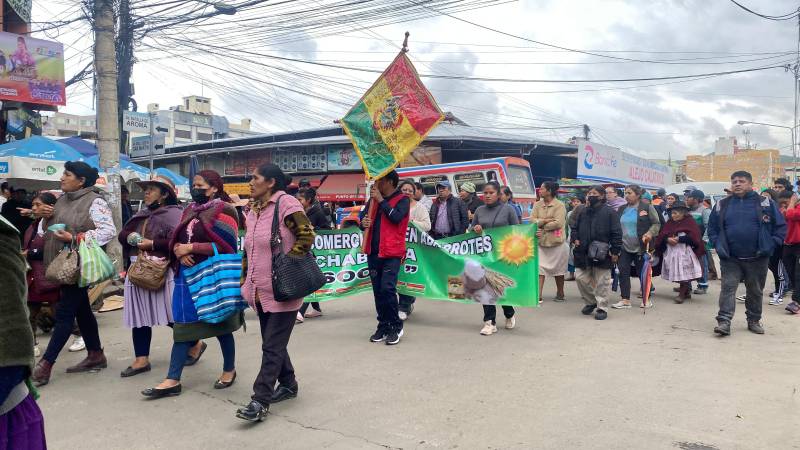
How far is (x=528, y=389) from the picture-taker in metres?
4.62

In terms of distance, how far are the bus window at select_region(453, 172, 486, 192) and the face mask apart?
10.6 metres

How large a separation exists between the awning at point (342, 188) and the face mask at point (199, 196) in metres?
18.3

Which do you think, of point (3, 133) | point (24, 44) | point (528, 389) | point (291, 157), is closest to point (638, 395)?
point (528, 389)

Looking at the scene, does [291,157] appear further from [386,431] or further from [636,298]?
[386,431]

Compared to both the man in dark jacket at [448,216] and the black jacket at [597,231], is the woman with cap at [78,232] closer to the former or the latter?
the man in dark jacket at [448,216]

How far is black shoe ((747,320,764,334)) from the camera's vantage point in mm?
6666

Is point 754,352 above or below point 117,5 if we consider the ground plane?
below

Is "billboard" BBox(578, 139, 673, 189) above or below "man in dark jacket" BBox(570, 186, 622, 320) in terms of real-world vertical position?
above

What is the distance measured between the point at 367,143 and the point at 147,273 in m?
2.55

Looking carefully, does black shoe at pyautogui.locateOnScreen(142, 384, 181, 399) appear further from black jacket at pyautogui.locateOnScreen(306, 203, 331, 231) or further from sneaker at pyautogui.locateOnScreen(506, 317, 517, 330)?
sneaker at pyautogui.locateOnScreen(506, 317, 517, 330)

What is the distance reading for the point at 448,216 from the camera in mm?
8516

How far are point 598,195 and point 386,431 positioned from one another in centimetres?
515

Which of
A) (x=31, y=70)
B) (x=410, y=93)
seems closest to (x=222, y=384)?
(x=410, y=93)

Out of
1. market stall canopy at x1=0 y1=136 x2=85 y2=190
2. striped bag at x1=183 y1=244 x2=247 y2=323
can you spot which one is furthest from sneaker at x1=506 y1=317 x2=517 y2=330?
market stall canopy at x1=0 y1=136 x2=85 y2=190
